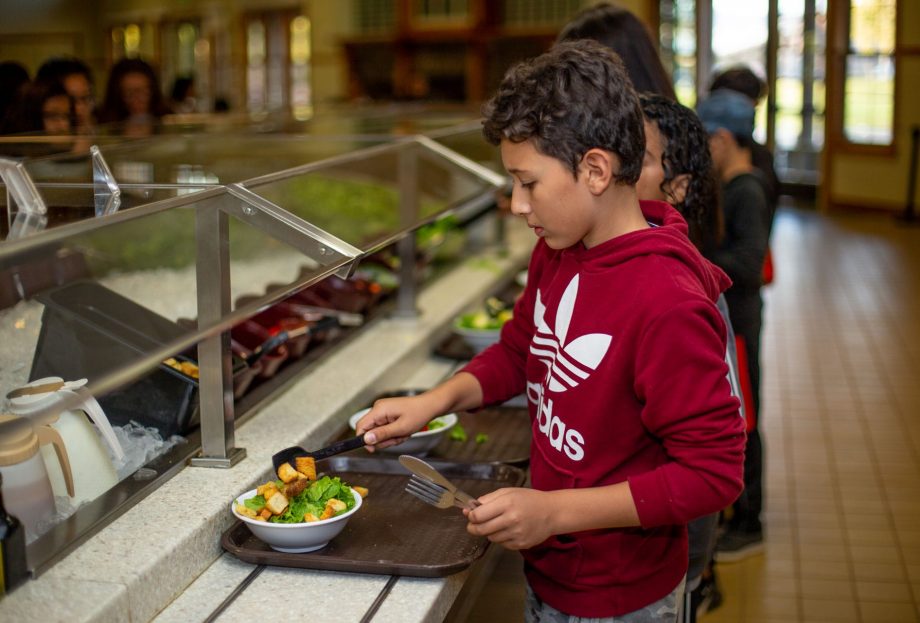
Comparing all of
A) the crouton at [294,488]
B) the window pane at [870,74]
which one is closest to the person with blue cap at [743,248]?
the crouton at [294,488]

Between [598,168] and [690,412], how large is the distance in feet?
1.27

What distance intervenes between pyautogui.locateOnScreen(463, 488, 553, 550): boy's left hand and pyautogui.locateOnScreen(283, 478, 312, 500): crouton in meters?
0.49

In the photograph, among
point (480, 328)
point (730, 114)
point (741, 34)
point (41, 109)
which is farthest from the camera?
point (741, 34)

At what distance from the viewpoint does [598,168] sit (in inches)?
61.7

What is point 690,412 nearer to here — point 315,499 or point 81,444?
point 315,499

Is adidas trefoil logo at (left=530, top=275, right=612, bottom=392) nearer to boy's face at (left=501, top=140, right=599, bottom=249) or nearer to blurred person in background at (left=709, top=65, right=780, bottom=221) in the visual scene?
boy's face at (left=501, top=140, right=599, bottom=249)

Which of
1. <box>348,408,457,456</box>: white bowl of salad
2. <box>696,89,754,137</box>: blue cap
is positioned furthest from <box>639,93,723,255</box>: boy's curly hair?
<box>696,89,754,137</box>: blue cap

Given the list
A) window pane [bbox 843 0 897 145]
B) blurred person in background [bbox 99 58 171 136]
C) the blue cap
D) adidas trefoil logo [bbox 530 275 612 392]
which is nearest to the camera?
adidas trefoil logo [bbox 530 275 612 392]

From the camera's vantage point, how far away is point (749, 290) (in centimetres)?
344

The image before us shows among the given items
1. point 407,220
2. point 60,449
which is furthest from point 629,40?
point 60,449

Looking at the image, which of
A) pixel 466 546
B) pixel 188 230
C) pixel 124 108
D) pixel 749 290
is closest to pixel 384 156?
pixel 188 230

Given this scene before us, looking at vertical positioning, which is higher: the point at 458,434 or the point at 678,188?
the point at 678,188

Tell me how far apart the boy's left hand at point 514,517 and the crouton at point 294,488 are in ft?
1.62

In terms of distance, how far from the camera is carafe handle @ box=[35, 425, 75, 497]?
1.81 meters
